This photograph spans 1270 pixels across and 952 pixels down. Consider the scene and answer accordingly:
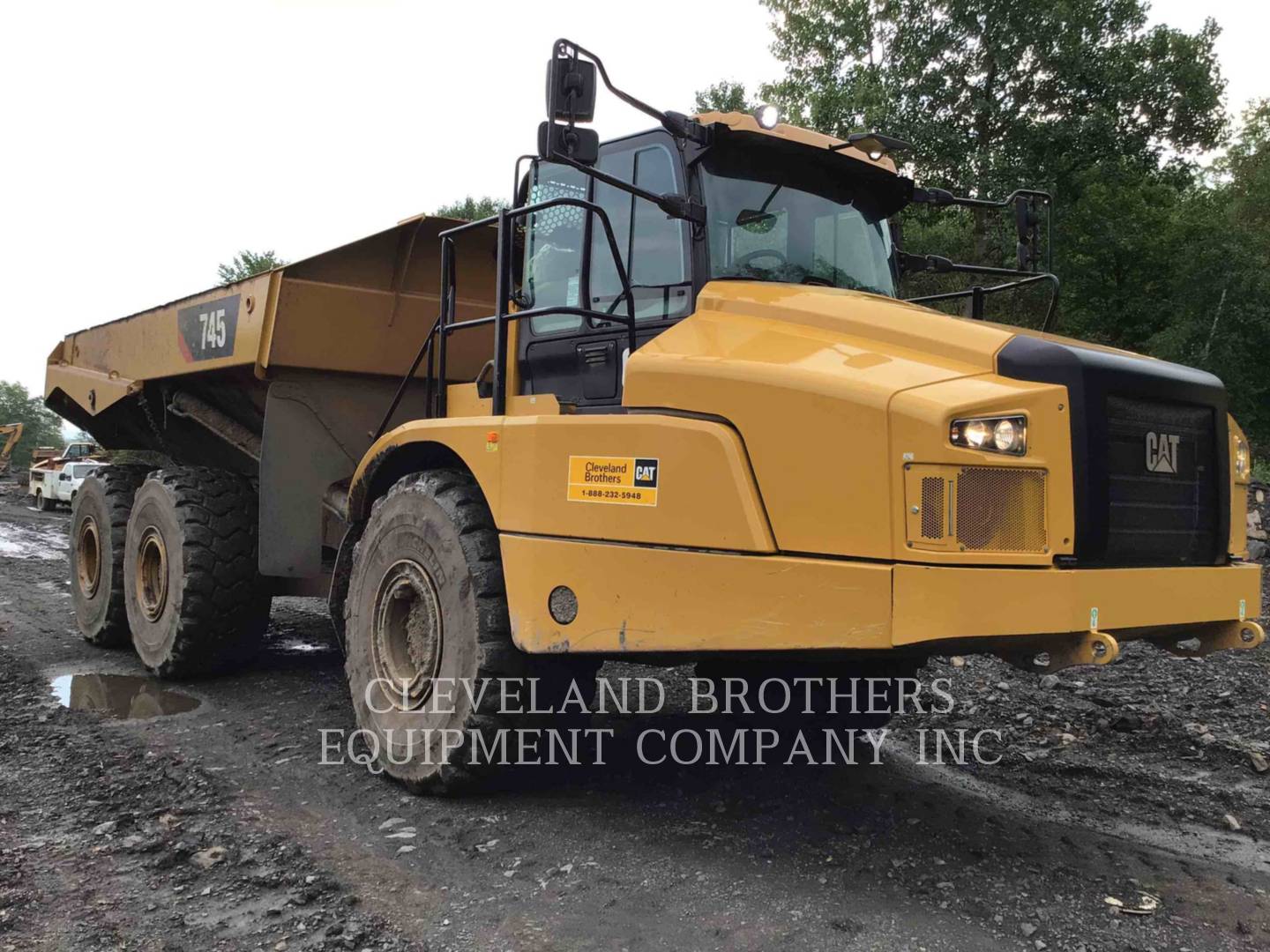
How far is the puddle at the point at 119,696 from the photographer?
19.0ft

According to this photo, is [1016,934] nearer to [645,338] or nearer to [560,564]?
[560,564]

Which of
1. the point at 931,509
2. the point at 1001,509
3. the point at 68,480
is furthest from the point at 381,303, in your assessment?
the point at 68,480

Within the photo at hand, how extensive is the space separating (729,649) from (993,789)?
1.87 metres

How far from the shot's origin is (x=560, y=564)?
153 inches

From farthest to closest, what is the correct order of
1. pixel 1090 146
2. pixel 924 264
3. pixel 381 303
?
1. pixel 1090 146
2. pixel 381 303
3. pixel 924 264

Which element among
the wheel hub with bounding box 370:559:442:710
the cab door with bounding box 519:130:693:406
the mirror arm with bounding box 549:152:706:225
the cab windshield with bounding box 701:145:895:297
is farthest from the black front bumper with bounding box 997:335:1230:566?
the wheel hub with bounding box 370:559:442:710

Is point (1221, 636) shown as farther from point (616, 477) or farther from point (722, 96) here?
point (722, 96)

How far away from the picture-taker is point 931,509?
3107mm

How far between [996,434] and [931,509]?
282 millimetres

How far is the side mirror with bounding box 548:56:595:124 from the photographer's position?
357 centimetres

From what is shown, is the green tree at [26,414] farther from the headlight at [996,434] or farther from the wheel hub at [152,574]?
the headlight at [996,434]

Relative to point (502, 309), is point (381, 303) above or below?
above

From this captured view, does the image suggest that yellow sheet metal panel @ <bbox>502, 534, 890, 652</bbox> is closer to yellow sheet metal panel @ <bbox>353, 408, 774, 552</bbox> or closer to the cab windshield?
yellow sheet metal panel @ <bbox>353, 408, 774, 552</bbox>

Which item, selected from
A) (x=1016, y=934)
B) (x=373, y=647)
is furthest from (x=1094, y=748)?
(x=373, y=647)
